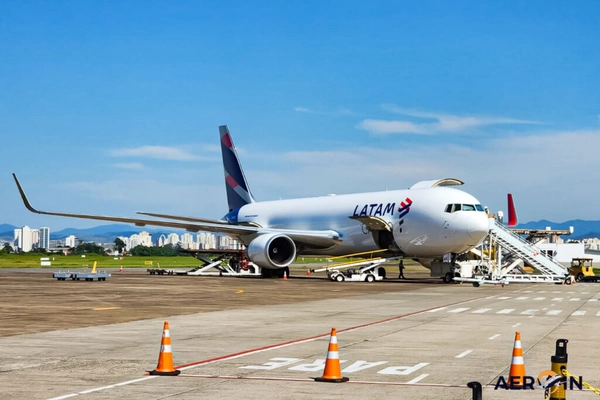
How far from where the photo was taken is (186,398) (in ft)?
33.9

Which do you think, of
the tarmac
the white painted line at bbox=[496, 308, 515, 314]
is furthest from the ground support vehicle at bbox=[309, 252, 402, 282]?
the white painted line at bbox=[496, 308, 515, 314]

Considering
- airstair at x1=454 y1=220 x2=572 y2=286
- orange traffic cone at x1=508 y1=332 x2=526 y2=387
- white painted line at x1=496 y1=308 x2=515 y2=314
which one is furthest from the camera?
airstair at x1=454 y1=220 x2=572 y2=286

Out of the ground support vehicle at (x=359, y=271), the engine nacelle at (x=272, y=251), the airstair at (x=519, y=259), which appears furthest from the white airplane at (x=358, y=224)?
the airstair at (x=519, y=259)

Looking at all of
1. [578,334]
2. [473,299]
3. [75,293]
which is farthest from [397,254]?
[578,334]

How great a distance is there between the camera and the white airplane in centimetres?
4612

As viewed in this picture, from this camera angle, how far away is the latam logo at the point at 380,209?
4819 centimetres

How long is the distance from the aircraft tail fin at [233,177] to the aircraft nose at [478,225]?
23090 mm

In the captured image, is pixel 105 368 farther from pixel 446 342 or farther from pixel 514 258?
pixel 514 258

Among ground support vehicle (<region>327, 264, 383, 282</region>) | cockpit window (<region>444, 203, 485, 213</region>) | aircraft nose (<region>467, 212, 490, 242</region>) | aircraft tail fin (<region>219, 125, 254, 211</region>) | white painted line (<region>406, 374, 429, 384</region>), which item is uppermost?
aircraft tail fin (<region>219, 125, 254, 211</region>)

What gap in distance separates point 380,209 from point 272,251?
7.54m

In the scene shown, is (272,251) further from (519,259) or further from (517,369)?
(517,369)

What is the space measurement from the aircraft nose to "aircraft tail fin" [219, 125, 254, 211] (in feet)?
75.8

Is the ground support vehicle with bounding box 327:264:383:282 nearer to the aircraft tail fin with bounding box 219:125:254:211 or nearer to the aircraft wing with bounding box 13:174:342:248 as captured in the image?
the aircraft wing with bounding box 13:174:342:248

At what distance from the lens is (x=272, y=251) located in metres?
53.3
